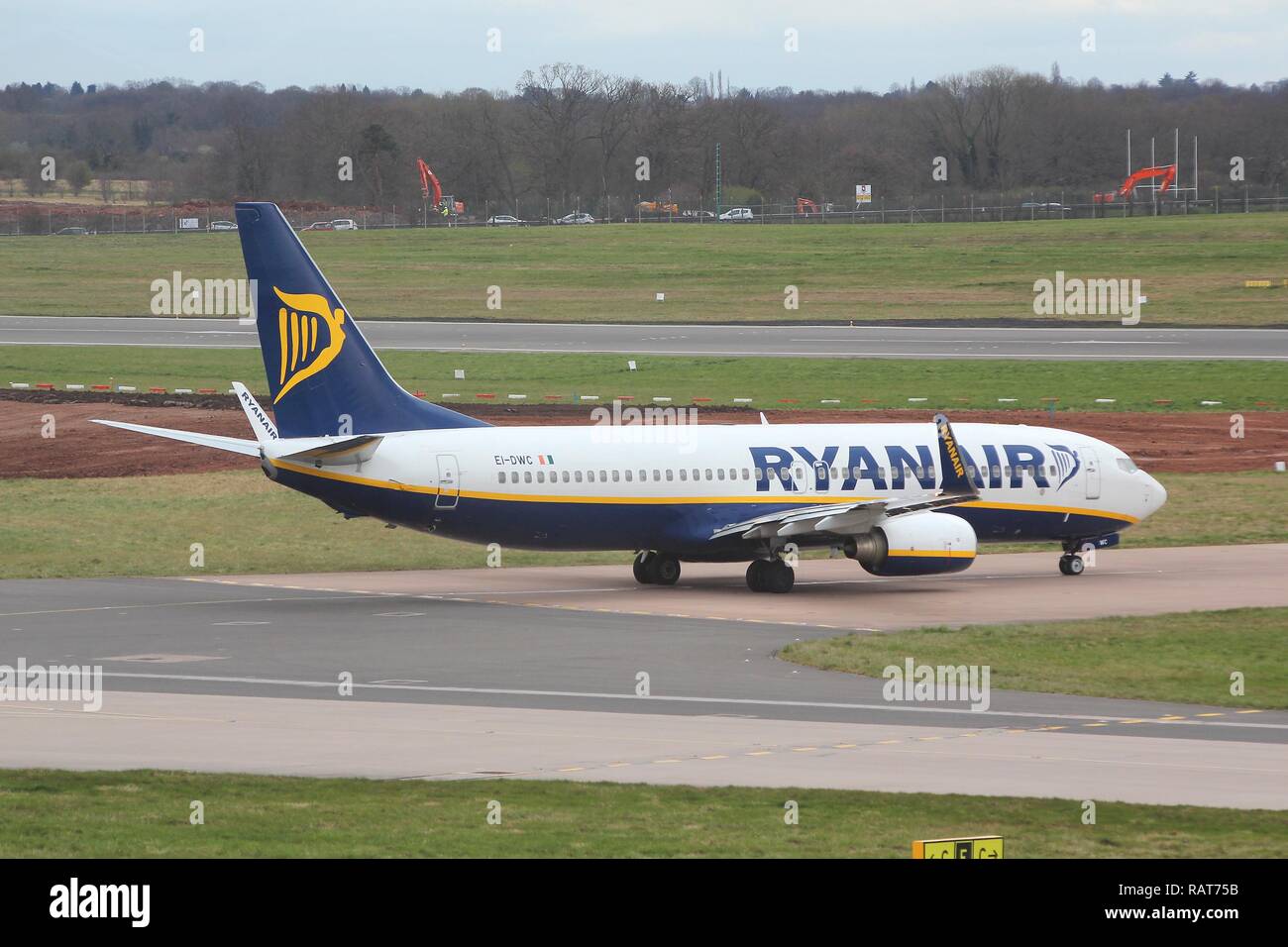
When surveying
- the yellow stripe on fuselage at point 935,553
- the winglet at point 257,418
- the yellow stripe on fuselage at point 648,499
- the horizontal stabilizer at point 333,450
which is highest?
the winglet at point 257,418

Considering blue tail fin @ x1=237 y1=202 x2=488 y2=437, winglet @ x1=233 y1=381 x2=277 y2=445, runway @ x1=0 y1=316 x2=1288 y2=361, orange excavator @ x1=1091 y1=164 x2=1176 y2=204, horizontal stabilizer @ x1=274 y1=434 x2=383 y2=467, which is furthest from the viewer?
orange excavator @ x1=1091 y1=164 x2=1176 y2=204

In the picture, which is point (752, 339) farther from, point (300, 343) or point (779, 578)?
point (300, 343)

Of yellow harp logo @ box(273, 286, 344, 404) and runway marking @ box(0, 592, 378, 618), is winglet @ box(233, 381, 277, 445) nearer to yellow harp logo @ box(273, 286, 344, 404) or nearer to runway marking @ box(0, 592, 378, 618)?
yellow harp logo @ box(273, 286, 344, 404)

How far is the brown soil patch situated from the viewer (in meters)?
63.7

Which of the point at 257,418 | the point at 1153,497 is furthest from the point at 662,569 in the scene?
the point at 1153,497

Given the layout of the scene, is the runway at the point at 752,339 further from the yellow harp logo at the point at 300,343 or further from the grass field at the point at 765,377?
the yellow harp logo at the point at 300,343

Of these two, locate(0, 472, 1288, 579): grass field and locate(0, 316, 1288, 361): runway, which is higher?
locate(0, 316, 1288, 361): runway

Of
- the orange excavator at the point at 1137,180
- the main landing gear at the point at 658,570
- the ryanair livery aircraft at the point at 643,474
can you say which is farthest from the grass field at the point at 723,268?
the main landing gear at the point at 658,570

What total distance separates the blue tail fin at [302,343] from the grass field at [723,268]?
216ft

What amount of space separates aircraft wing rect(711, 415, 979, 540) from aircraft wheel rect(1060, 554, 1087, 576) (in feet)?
16.1

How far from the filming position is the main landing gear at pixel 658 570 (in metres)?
45.1

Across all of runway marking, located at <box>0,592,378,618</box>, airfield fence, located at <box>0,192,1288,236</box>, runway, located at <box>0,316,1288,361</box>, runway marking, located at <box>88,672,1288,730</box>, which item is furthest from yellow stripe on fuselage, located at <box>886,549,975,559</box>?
airfield fence, located at <box>0,192,1288,236</box>

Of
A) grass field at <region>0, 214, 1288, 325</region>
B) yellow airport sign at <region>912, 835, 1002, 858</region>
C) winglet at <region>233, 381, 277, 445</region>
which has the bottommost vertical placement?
yellow airport sign at <region>912, 835, 1002, 858</region>
